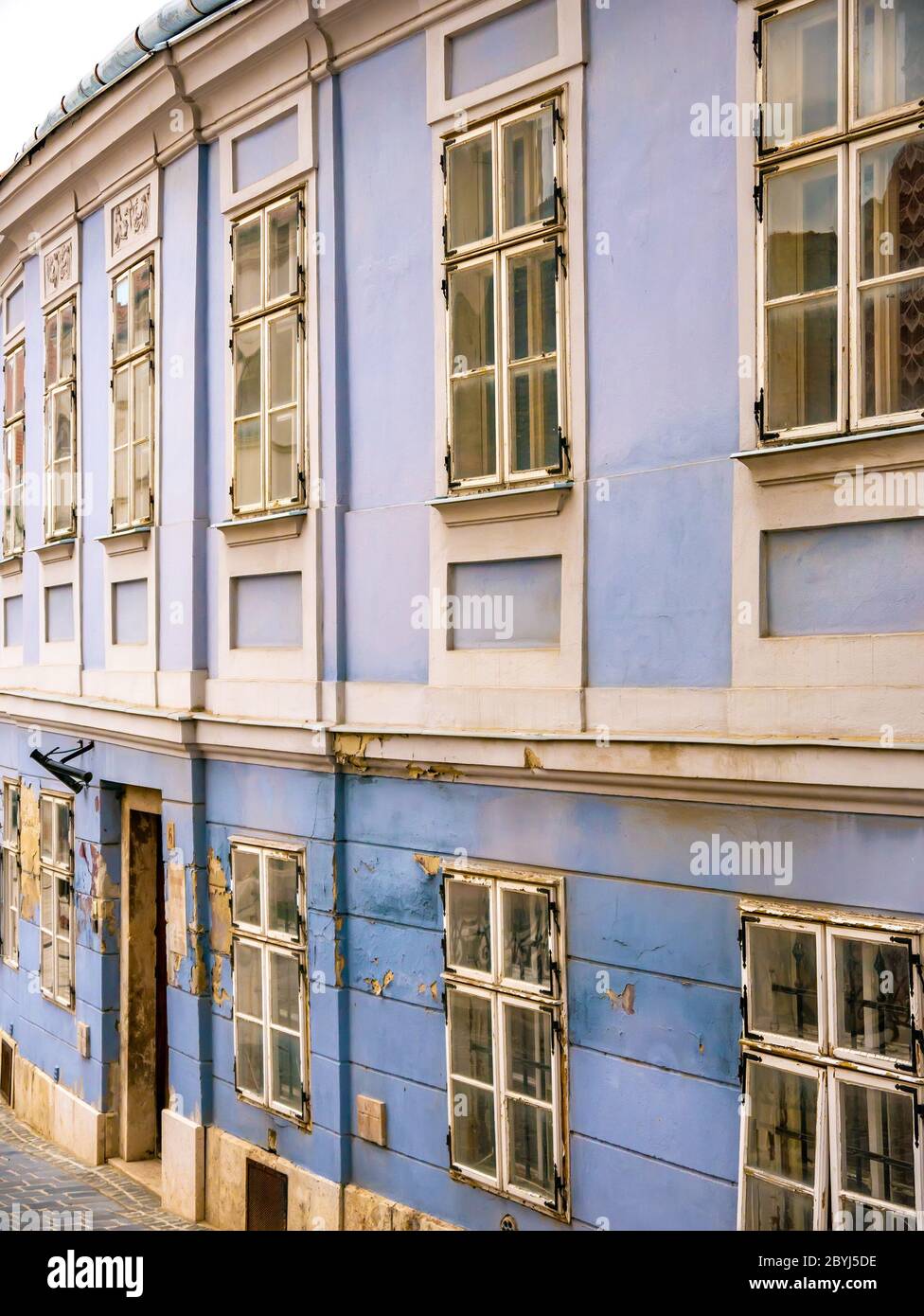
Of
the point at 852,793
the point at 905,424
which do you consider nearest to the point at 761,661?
the point at 852,793

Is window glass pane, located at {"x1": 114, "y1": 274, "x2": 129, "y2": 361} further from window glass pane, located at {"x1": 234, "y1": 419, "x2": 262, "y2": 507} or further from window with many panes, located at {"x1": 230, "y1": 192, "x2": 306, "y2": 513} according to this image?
window glass pane, located at {"x1": 234, "y1": 419, "x2": 262, "y2": 507}

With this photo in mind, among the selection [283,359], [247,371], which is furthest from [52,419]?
[283,359]

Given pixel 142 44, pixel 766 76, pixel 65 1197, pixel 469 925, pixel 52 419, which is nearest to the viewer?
pixel 766 76

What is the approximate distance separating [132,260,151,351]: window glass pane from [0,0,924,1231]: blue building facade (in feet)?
0.28

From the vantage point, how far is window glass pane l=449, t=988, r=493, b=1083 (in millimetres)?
7555

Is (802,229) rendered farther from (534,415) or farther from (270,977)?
(270,977)

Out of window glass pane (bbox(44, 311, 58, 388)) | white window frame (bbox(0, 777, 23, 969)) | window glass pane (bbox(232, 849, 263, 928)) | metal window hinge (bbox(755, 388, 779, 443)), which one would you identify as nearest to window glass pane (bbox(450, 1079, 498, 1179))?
window glass pane (bbox(232, 849, 263, 928))

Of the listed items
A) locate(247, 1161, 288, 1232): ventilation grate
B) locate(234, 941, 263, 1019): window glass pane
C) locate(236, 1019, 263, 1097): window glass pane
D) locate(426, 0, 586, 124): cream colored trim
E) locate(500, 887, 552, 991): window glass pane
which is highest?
locate(426, 0, 586, 124): cream colored trim

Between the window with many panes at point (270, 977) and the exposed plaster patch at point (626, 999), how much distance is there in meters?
2.68

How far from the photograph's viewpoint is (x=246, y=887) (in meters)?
9.60

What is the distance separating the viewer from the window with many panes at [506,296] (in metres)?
7.20

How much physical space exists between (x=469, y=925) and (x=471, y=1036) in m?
0.59

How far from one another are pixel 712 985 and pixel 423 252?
4.32 meters
